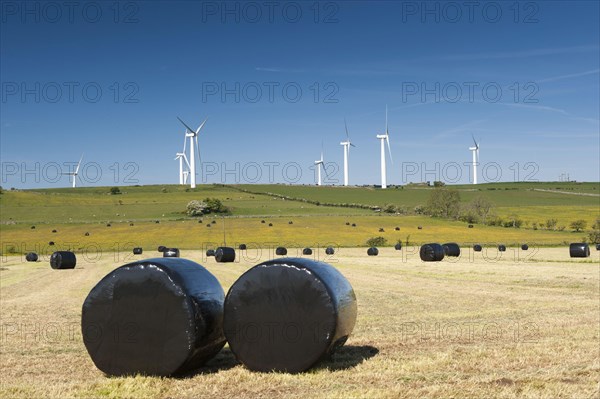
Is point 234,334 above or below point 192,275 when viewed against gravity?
below

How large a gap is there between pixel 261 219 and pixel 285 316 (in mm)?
93154

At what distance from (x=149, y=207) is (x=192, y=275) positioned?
12347 centimetres

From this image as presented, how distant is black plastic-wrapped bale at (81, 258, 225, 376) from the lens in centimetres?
1067

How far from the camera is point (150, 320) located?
10.8 m

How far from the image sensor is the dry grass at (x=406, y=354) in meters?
9.96

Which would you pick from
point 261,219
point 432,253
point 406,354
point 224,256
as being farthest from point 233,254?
point 261,219

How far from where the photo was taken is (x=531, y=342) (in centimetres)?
1381

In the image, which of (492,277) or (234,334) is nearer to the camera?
(234,334)

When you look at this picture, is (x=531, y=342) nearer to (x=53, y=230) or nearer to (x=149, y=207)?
(x=53, y=230)

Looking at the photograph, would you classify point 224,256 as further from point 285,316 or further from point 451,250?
point 285,316

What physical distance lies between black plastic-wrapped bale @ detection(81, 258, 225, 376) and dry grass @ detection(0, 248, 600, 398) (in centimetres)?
33

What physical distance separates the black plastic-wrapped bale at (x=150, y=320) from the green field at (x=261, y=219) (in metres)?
57.9

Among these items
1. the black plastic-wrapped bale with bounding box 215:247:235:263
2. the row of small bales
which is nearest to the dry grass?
the row of small bales

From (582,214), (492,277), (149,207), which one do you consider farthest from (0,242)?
(582,214)
